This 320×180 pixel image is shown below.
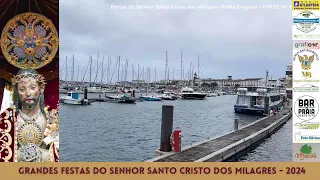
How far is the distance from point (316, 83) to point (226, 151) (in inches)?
155

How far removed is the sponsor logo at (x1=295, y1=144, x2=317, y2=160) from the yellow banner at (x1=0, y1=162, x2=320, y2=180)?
178 millimetres

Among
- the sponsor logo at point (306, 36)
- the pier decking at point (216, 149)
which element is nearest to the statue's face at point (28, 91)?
the pier decking at point (216, 149)

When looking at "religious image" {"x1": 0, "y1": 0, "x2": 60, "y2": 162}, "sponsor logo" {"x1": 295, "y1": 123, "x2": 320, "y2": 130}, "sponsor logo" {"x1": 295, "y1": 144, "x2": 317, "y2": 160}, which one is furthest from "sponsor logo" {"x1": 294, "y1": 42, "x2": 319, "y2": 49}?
"religious image" {"x1": 0, "y1": 0, "x2": 60, "y2": 162}

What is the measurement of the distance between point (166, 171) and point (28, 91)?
2.62 metres

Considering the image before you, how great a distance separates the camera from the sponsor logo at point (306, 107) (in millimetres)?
5035

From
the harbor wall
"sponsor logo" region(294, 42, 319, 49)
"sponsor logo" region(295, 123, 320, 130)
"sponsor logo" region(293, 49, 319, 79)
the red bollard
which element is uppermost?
"sponsor logo" region(294, 42, 319, 49)

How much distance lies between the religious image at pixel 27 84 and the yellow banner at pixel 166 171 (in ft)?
0.94

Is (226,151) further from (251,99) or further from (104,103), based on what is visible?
(104,103)

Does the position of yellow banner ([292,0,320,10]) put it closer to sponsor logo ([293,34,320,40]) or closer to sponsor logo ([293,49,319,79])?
sponsor logo ([293,34,320,40])

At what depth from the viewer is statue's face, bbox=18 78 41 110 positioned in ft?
16.7

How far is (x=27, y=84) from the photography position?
16.7ft

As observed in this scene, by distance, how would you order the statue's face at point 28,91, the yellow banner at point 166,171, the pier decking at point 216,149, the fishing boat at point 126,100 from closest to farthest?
the yellow banner at point 166,171
the statue's face at point 28,91
the pier decking at point 216,149
the fishing boat at point 126,100

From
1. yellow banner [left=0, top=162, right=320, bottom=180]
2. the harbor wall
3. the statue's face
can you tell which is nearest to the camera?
yellow banner [left=0, top=162, right=320, bottom=180]

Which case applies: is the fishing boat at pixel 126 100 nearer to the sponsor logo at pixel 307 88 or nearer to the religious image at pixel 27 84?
the religious image at pixel 27 84
